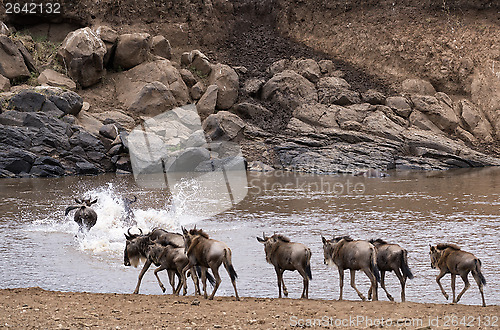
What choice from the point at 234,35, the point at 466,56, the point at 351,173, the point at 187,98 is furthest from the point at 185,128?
the point at 466,56

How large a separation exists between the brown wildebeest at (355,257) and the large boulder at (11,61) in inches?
1039

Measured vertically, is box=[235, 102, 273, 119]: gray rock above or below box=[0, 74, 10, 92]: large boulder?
below

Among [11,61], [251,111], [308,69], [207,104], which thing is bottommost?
[251,111]

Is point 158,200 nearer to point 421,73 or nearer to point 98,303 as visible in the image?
point 98,303

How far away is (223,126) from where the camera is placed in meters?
29.6

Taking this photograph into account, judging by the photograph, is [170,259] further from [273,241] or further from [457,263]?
[457,263]

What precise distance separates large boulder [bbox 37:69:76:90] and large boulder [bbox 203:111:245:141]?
8112 millimetres

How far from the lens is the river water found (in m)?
8.52

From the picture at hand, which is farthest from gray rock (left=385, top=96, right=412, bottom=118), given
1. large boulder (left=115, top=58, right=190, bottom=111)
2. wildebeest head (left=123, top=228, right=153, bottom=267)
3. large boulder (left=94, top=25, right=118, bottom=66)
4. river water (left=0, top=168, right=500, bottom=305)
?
wildebeest head (left=123, top=228, right=153, bottom=267)

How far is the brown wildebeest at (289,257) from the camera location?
7359mm

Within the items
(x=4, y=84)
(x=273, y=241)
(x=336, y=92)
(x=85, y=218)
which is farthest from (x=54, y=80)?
(x=273, y=241)

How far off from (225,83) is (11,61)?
12.4 m

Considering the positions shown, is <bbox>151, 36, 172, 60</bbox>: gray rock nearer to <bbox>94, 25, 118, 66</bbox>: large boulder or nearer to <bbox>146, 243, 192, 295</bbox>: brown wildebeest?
<bbox>94, 25, 118, 66</bbox>: large boulder

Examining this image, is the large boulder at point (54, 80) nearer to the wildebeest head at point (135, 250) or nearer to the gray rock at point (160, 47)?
the gray rock at point (160, 47)
